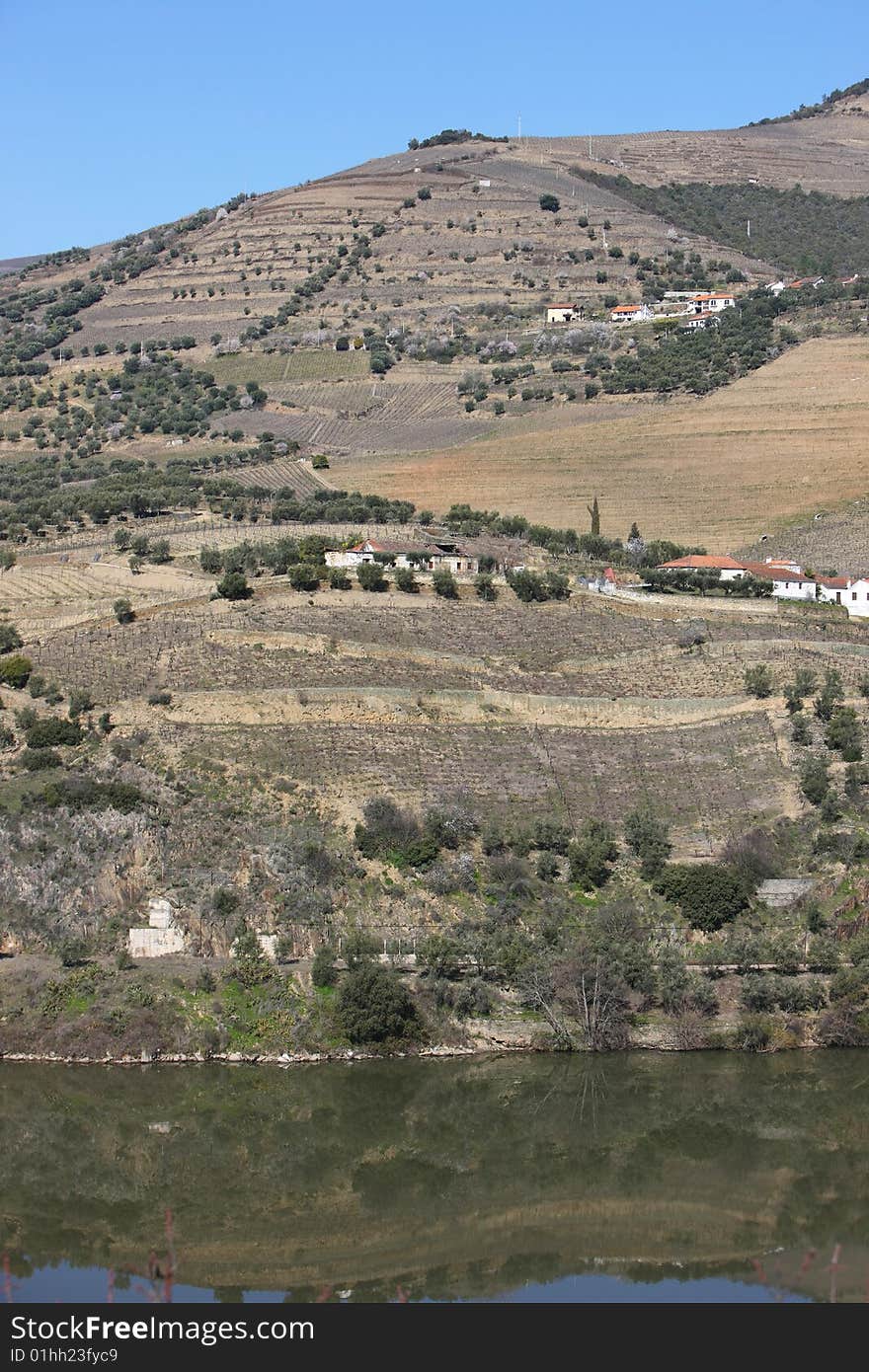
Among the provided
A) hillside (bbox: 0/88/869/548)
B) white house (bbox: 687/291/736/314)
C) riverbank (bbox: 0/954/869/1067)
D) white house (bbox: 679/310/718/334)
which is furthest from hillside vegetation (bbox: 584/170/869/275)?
riverbank (bbox: 0/954/869/1067)

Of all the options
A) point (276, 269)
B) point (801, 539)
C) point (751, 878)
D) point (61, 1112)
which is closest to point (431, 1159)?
point (61, 1112)

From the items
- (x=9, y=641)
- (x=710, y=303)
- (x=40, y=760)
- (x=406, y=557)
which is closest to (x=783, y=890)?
(x=40, y=760)

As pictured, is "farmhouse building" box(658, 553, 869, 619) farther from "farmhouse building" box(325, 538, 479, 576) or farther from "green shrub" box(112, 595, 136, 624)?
"green shrub" box(112, 595, 136, 624)

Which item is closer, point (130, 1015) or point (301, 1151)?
point (301, 1151)

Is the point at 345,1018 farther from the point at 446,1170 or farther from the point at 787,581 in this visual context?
the point at 787,581

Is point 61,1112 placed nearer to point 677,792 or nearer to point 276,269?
point 677,792

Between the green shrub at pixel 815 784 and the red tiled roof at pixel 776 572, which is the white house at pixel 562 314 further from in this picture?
the green shrub at pixel 815 784

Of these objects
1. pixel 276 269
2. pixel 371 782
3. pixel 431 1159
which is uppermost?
pixel 276 269
